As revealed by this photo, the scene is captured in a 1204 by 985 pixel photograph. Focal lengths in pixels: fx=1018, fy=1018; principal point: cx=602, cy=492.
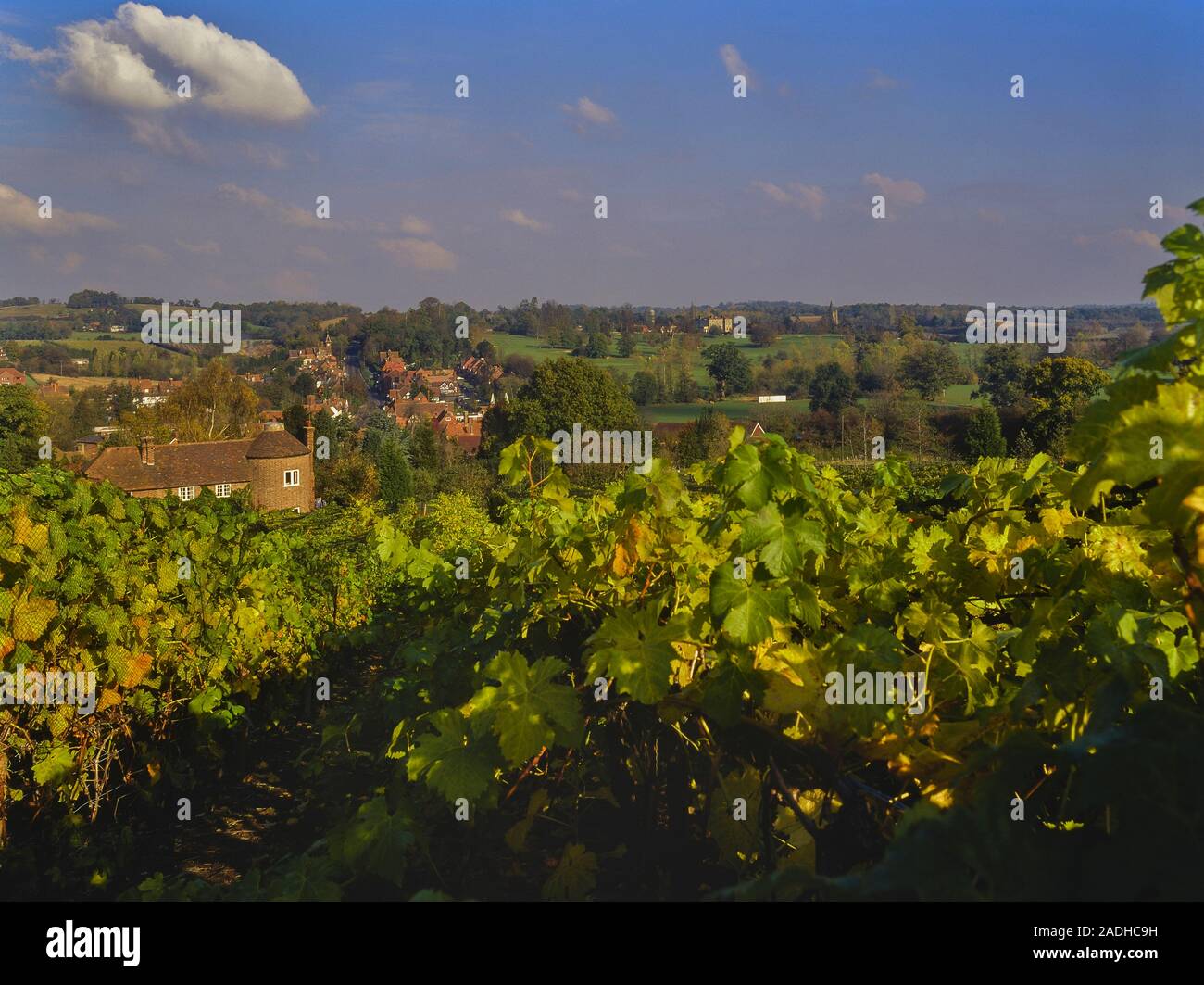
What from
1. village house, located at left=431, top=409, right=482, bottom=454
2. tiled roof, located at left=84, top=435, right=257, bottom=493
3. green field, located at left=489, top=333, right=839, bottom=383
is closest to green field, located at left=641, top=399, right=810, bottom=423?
green field, located at left=489, top=333, right=839, bottom=383

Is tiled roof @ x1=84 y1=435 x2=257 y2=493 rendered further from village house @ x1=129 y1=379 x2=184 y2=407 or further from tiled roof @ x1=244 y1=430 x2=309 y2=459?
village house @ x1=129 y1=379 x2=184 y2=407

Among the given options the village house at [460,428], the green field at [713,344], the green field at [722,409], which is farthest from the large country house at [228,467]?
the green field at [713,344]

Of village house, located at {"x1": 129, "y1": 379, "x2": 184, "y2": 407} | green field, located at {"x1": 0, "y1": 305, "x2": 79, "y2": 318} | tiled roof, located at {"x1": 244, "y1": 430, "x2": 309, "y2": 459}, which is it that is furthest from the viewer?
green field, located at {"x1": 0, "y1": 305, "x2": 79, "y2": 318}

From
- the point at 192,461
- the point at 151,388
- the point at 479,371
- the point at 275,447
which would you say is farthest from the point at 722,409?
the point at 151,388

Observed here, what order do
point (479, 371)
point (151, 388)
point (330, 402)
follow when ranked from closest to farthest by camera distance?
point (479, 371) → point (330, 402) → point (151, 388)

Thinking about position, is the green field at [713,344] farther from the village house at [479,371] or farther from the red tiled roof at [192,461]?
the red tiled roof at [192,461]

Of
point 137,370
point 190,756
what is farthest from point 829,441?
point 137,370

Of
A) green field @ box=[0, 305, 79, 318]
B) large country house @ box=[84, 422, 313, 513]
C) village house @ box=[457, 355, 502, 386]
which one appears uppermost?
green field @ box=[0, 305, 79, 318]

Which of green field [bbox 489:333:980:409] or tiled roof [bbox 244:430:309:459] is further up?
green field [bbox 489:333:980:409]

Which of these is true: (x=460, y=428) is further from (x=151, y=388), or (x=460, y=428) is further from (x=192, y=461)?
(x=151, y=388)

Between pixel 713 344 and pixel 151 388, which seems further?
pixel 151 388
